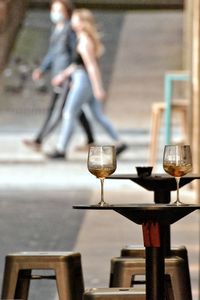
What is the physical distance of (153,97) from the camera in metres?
23.6

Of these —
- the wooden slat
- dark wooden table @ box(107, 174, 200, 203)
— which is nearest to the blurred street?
the wooden slat

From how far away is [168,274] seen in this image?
5992 millimetres

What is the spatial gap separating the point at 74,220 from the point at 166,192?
514 centimetres

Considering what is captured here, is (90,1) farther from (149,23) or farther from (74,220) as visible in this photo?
(74,220)

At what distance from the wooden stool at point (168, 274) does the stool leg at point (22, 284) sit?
42 centimetres

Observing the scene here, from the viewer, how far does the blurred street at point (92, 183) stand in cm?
977

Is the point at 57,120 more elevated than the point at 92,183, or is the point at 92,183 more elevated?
the point at 57,120

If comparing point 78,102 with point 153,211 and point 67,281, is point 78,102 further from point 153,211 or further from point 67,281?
point 153,211

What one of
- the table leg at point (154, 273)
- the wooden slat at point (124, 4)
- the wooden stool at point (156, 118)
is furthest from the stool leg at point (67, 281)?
the wooden slat at point (124, 4)

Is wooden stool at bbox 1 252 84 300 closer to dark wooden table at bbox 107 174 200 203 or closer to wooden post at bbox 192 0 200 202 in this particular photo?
dark wooden table at bbox 107 174 200 203

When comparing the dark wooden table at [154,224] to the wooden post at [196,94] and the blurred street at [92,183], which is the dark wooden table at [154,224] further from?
the wooden post at [196,94]

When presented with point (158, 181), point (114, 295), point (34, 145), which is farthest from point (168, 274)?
point (34, 145)

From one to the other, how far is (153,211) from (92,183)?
899cm

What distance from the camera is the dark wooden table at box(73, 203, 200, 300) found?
15.6ft
